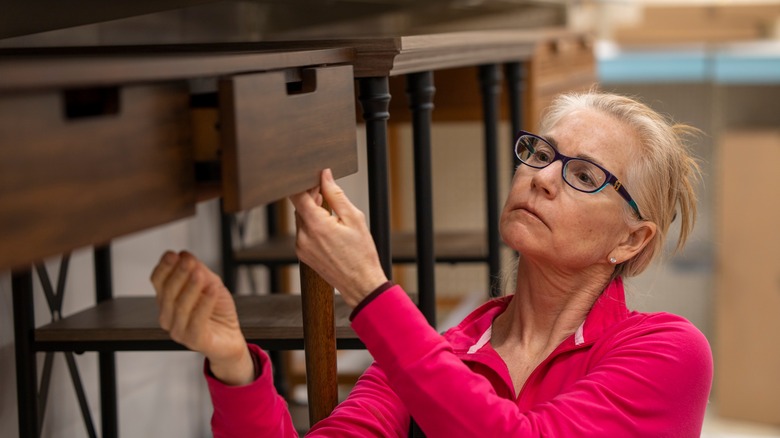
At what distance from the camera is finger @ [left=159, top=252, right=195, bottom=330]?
1154 mm

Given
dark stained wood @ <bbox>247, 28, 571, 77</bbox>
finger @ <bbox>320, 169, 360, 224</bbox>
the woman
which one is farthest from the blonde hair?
finger @ <bbox>320, 169, 360, 224</bbox>

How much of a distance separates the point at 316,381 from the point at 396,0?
5.63ft

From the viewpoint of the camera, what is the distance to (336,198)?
1259 mm

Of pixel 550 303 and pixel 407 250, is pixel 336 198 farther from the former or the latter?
pixel 407 250

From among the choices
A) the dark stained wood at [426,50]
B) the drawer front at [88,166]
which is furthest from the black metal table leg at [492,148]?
the drawer front at [88,166]

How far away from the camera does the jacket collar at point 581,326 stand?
5.41 ft

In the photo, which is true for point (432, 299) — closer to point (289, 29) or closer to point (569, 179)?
point (569, 179)

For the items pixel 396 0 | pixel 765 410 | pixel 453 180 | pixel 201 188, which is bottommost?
pixel 765 410

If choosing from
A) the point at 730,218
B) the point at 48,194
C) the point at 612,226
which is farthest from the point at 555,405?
the point at 730,218

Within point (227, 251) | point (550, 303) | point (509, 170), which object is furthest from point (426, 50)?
point (509, 170)

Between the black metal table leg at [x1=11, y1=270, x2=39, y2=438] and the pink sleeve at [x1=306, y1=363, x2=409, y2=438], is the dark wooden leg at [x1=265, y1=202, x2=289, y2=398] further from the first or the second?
the pink sleeve at [x1=306, y1=363, x2=409, y2=438]

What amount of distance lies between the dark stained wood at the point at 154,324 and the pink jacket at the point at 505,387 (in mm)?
161

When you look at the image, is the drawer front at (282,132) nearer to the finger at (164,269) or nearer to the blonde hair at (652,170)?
the finger at (164,269)

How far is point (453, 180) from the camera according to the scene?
471 centimetres
